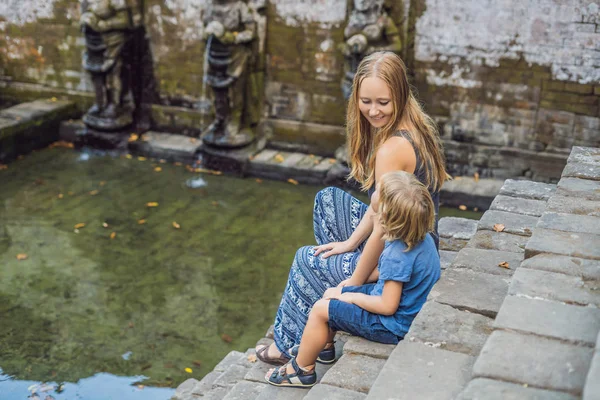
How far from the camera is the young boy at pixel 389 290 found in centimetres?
342

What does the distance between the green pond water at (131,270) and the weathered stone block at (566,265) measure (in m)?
2.57

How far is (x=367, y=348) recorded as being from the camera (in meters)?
3.62

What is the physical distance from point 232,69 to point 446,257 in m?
4.83

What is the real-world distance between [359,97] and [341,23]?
530cm

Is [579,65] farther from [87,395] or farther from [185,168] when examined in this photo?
[87,395]

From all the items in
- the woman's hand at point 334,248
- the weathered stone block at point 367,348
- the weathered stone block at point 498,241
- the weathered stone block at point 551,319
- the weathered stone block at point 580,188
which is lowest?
the weathered stone block at point 367,348

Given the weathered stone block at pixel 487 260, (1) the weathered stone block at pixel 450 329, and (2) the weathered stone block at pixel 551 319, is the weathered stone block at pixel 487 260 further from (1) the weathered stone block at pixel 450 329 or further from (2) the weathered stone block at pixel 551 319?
(2) the weathered stone block at pixel 551 319

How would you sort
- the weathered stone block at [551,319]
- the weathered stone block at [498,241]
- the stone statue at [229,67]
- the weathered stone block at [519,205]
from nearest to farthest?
the weathered stone block at [551,319], the weathered stone block at [498,241], the weathered stone block at [519,205], the stone statue at [229,67]

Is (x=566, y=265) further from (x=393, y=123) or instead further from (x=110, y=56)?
(x=110, y=56)

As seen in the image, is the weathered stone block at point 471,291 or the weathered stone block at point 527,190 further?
the weathered stone block at point 527,190

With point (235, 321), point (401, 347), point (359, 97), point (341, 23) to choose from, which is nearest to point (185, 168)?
point (341, 23)

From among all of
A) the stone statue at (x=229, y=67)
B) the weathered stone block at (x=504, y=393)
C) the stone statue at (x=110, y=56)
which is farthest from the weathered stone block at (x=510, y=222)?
the stone statue at (x=110, y=56)

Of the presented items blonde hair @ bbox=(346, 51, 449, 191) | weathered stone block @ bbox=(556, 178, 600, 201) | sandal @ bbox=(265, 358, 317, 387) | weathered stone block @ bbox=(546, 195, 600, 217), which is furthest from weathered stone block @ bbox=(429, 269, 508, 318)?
weathered stone block @ bbox=(556, 178, 600, 201)

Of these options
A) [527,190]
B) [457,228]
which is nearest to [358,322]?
[457,228]
